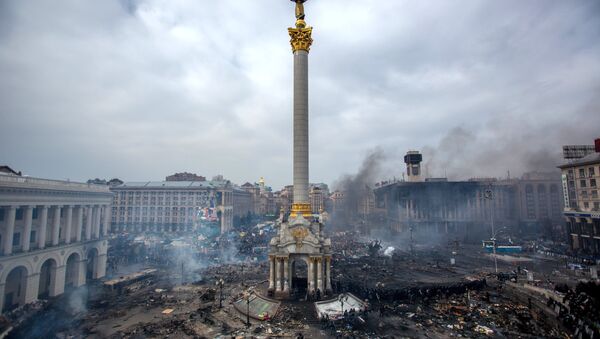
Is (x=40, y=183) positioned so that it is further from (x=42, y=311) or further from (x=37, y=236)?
(x=42, y=311)

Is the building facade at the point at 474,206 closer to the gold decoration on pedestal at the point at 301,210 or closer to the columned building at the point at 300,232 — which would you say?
the gold decoration on pedestal at the point at 301,210

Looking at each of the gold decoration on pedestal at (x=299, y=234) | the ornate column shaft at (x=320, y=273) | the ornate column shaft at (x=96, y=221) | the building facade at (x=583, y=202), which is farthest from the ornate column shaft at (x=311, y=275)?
the building facade at (x=583, y=202)

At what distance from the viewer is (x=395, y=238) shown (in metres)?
93.2

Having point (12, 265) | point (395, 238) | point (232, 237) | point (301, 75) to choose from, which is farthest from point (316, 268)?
point (395, 238)

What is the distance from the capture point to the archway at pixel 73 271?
137 ft

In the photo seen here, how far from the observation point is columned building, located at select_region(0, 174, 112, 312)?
3086cm

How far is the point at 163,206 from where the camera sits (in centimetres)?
10206

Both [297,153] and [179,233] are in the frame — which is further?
[179,233]

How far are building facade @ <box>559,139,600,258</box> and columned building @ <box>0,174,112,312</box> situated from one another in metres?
79.4

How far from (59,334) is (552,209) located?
5243 inches

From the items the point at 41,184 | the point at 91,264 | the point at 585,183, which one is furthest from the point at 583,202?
the point at 91,264

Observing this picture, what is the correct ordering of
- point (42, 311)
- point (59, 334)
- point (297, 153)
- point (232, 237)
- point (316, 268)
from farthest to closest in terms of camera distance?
1. point (232, 237)
2. point (297, 153)
3. point (316, 268)
4. point (42, 311)
5. point (59, 334)

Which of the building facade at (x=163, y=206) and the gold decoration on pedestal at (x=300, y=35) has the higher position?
the gold decoration on pedestal at (x=300, y=35)

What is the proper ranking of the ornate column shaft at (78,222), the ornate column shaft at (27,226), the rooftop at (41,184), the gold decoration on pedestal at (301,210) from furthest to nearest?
the ornate column shaft at (78,222), the gold decoration on pedestal at (301,210), the ornate column shaft at (27,226), the rooftop at (41,184)
